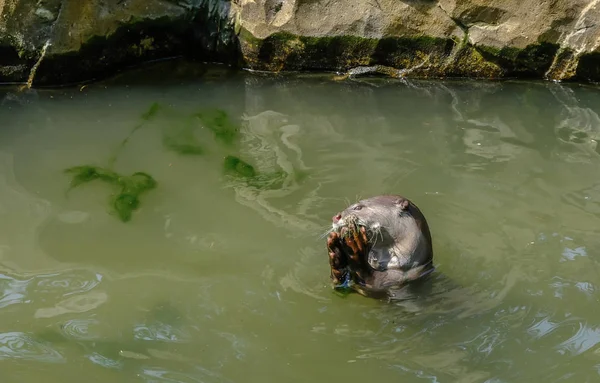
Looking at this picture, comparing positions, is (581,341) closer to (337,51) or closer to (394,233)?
(394,233)

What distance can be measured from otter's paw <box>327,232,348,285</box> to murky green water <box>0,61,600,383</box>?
0.45ft

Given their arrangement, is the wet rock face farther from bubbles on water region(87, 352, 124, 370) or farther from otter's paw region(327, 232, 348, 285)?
bubbles on water region(87, 352, 124, 370)

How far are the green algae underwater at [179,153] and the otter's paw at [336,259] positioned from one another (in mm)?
1276

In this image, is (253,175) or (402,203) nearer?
(402,203)

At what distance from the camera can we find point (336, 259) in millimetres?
3666

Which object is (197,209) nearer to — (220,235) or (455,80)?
(220,235)

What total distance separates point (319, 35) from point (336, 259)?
3756 mm

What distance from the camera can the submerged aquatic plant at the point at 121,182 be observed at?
466 centimetres

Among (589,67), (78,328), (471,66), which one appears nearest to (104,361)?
(78,328)

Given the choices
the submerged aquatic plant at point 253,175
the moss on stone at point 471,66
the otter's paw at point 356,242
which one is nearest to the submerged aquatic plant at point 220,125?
the submerged aquatic plant at point 253,175

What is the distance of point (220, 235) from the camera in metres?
4.41

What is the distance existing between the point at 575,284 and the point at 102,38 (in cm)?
473

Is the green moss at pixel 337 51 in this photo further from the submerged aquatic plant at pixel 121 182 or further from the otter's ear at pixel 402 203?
the otter's ear at pixel 402 203

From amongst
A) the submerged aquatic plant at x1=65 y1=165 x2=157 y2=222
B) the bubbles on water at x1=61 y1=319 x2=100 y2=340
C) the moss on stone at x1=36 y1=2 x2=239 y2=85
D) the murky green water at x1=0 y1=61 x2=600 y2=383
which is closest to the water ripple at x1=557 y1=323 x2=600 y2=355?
the murky green water at x1=0 y1=61 x2=600 y2=383
